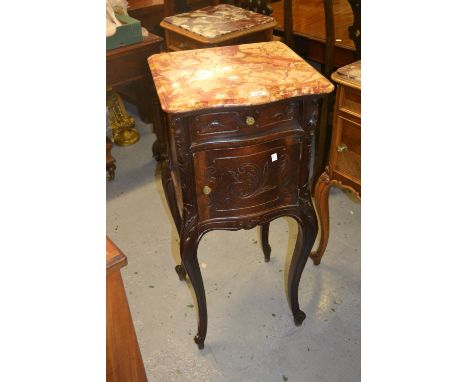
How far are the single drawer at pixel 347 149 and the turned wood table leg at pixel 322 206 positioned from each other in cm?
9

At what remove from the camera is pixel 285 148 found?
4.74ft

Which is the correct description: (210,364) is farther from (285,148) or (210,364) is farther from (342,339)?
(285,148)

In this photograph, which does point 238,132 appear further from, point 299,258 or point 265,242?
point 265,242

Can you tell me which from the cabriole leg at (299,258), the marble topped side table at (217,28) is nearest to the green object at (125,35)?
the marble topped side table at (217,28)

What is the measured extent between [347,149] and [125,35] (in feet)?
4.75

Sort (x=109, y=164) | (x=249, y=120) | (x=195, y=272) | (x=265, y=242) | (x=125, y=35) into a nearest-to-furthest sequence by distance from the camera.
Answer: (x=249, y=120) → (x=195, y=272) → (x=265, y=242) → (x=125, y=35) → (x=109, y=164)

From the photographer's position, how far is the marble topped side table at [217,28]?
2.27 meters

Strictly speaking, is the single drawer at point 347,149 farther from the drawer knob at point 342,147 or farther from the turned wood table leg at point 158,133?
the turned wood table leg at point 158,133

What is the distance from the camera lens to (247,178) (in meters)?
1.45

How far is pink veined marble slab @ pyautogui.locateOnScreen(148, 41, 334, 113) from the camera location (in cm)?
129

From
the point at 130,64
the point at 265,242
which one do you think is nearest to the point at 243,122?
the point at 265,242

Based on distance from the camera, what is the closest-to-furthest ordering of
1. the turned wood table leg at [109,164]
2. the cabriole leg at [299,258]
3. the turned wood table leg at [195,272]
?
the turned wood table leg at [195,272]
the cabriole leg at [299,258]
the turned wood table leg at [109,164]

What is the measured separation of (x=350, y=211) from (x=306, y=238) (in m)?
0.92
